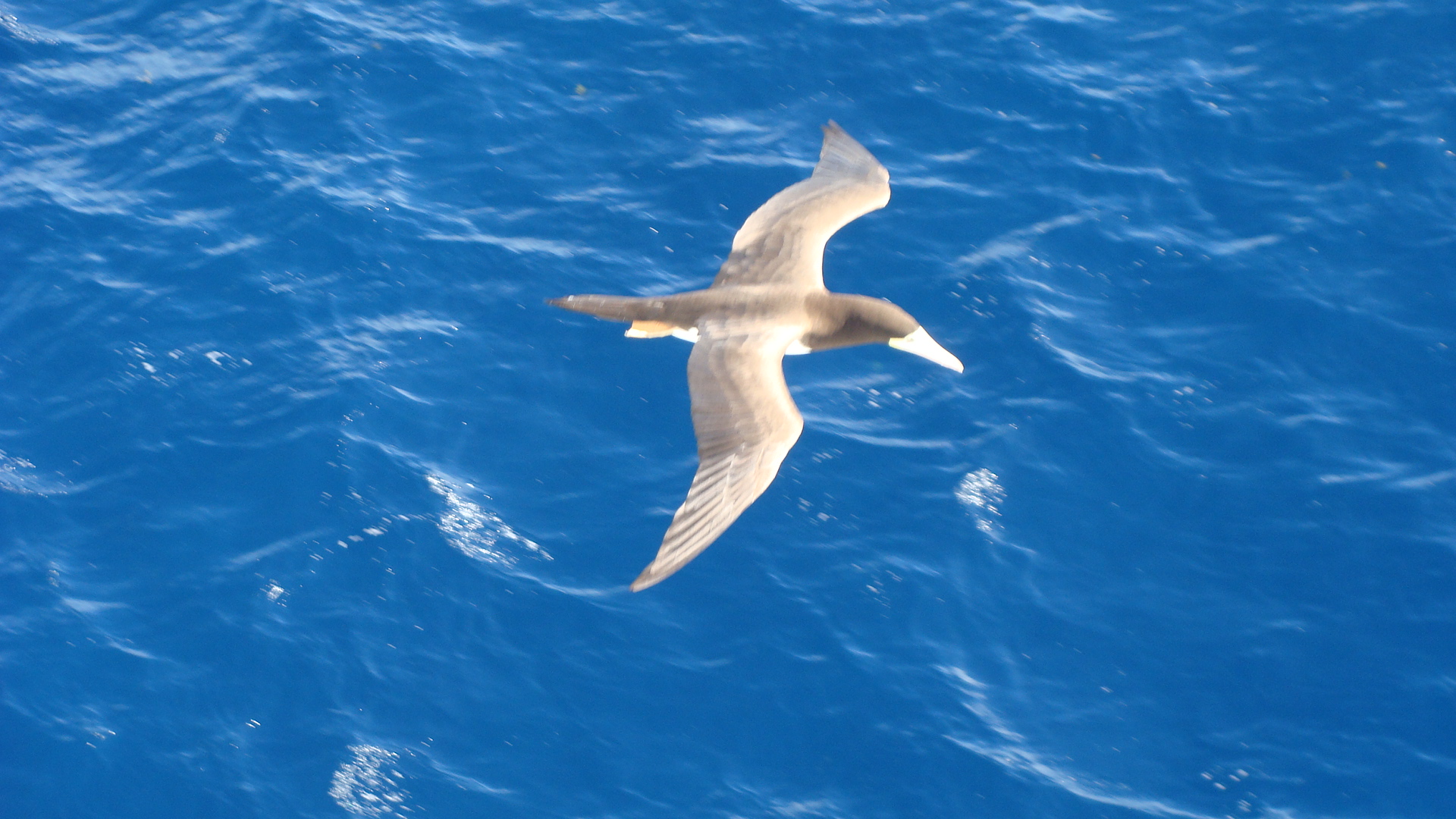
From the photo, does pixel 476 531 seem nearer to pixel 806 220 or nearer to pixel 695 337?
pixel 695 337

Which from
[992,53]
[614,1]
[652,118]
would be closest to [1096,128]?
[992,53]

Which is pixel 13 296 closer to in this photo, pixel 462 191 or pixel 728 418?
pixel 462 191

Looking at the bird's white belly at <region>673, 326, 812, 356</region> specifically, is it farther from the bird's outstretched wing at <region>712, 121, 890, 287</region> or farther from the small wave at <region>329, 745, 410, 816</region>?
the small wave at <region>329, 745, 410, 816</region>

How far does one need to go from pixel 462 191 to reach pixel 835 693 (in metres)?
7.58

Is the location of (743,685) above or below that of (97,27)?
below

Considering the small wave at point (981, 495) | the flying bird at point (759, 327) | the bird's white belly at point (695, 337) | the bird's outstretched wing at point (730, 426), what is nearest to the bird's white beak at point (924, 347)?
the flying bird at point (759, 327)

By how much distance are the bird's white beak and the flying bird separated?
0.04 feet

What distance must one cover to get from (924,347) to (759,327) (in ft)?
5.25

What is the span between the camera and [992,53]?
16.6 meters

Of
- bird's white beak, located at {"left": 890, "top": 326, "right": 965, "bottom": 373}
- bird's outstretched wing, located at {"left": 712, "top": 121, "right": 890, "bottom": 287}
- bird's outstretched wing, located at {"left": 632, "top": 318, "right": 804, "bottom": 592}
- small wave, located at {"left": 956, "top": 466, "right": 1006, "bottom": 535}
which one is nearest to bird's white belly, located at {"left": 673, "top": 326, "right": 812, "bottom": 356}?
bird's outstretched wing, located at {"left": 632, "top": 318, "right": 804, "bottom": 592}

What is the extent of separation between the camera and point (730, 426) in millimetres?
9539

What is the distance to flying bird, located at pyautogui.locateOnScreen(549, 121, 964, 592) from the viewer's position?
8.98 m

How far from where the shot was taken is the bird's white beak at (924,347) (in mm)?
11039

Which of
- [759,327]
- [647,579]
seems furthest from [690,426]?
[647,579]
